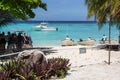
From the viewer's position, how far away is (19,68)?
13.5 metres

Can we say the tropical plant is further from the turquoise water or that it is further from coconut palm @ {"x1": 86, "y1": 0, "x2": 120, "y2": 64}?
the turquoise water

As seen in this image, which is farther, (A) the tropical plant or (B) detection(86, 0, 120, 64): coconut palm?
(B) detection(86, 0, 120, 64): coconut palm

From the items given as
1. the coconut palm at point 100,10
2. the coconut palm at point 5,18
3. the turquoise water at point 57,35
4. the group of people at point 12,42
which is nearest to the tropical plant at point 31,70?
the group of people at point 12,42

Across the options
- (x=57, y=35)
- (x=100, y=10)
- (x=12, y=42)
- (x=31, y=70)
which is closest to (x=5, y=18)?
(x=12, y=42)

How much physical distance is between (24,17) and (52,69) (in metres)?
2.26

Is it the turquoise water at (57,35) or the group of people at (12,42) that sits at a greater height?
the group of people at (12,42)

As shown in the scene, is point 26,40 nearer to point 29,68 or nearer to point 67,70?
point 67,70

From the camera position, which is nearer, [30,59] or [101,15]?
[30,59]

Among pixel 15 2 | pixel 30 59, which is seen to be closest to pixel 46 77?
pixel 30 59

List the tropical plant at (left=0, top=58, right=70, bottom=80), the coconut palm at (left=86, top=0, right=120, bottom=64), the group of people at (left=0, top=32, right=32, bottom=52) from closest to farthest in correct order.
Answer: the tropical plant at (left=0, top=58, right=70, bottom=80)
the group of people at (left=0, top=32, right=32, bottom=52)
the coconut palm at (left=86, top=0, right=120, bottom=64)

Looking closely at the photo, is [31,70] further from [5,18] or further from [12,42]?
[5,18]

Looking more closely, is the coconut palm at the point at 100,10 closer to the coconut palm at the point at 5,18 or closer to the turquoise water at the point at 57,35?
the coconut palm at the point at 5,18

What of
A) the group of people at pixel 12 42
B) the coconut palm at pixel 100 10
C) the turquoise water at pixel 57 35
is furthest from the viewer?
the turquoise water at pixel 57 35

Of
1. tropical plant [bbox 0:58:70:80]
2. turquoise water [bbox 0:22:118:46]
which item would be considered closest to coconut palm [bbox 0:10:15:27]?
turquoise water [bbox 0:22:118:46]
